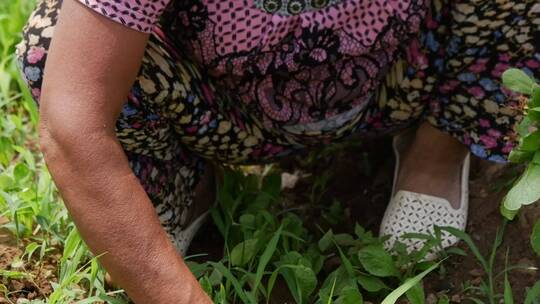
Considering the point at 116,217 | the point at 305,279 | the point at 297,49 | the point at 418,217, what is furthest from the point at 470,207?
the point at 116,217

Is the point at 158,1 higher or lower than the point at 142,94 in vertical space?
higher

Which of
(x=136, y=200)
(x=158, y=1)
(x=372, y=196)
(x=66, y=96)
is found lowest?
Answer: (x=372, y=196)

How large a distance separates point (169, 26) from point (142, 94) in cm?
14

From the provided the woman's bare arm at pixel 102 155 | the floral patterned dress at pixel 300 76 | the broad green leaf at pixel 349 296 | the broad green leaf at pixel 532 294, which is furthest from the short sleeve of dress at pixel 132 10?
the broad green leaf at pixel 532 294

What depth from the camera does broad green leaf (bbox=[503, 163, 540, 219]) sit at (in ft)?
4.21

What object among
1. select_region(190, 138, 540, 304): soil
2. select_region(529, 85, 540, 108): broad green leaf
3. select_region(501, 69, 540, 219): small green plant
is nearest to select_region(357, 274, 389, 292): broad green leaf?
select_region(190, 138, 540, 304): soil

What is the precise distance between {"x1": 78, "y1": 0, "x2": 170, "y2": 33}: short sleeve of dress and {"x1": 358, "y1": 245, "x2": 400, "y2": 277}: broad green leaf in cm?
67

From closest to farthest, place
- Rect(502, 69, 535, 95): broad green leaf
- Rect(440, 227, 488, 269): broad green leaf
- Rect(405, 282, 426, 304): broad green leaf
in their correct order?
Rect(502, 69, 535, 95): broad green leaf → Rect(405, 282, 426, 304): broad green leaf → Rect(440, 227, 488, 269): broad green leaf

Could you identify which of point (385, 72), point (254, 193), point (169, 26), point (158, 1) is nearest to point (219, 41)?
point (169, 26)

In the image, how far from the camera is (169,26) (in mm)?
1590

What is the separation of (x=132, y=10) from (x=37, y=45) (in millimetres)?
318

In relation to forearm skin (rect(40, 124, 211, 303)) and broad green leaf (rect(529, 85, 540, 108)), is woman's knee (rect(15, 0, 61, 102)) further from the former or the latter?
broad green leaf (rect(529, 85, 540, 108))

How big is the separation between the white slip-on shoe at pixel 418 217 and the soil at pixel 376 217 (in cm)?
5

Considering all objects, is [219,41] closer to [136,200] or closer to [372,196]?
[136,200]
